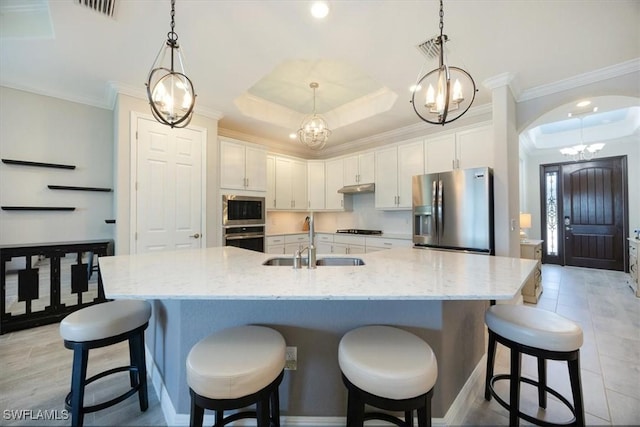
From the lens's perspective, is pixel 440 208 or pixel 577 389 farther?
pixel 440 208

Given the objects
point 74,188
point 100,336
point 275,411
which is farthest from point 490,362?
point 74,188

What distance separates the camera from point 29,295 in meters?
2.78

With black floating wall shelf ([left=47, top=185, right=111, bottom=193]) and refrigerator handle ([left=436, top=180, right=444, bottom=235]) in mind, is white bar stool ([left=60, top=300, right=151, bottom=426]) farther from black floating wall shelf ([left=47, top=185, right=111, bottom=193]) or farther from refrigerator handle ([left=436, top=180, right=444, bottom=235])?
refrigerator handle ([left=436, top=180, right=444, bottom=235])

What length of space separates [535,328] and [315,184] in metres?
4.42

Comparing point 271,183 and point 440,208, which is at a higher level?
point 271,183

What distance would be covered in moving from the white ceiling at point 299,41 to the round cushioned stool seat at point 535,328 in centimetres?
216

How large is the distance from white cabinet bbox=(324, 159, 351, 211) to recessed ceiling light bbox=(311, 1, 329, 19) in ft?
10.6

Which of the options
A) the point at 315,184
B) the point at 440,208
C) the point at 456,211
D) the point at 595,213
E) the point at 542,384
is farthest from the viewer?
the point at 595,213

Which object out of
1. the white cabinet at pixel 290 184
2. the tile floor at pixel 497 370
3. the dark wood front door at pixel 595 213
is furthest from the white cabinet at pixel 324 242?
the dark wood front door at pixel 595 213

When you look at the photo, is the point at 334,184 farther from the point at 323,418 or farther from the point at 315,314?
the point at 323,418

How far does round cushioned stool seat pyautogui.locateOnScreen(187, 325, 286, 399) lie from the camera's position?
1.01m

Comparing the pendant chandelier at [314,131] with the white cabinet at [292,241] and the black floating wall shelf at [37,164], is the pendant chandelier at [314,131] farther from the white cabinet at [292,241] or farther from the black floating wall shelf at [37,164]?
the black floating wall shelf at [37,164]

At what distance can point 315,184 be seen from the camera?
214 inches

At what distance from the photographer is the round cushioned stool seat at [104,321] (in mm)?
1405
